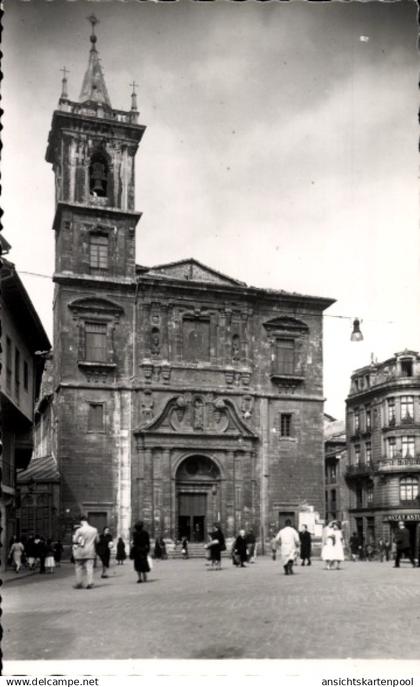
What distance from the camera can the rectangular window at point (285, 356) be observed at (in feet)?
159

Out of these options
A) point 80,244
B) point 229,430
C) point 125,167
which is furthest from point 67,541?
point 125,167

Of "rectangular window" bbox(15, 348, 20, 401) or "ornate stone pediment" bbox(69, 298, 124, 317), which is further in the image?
"ornate stone pediment" bbox(69, 298, 124, 317)

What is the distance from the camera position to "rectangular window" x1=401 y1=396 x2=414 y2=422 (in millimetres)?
62688

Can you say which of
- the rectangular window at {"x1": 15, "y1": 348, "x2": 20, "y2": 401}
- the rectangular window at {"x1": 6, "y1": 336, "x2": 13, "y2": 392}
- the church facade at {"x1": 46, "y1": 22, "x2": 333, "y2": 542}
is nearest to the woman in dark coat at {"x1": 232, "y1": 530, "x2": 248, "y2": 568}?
the rectangular window at {"x1": 15, "y1": 348, "x2": 20, "y2": 401}

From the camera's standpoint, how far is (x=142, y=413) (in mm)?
44688

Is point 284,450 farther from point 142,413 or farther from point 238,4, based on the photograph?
point 238,4

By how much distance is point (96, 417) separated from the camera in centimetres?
4406

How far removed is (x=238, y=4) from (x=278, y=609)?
382 inches

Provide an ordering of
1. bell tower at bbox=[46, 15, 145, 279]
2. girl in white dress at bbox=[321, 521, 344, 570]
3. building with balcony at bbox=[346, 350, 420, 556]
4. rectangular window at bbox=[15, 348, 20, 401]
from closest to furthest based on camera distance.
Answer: girl in white dress at bbox=[321, 521, 344, 570] < rectangular window at bbox=[15, 348, 20, 401] < bell tower at bbox=[46, 15, 145, 279] < building with balcony at bbox=[346, 350, 420, 556]

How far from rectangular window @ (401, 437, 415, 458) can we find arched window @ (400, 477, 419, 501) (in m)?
1.85

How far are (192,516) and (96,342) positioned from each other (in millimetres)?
10727

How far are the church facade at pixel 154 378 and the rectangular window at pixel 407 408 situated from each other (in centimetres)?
1625

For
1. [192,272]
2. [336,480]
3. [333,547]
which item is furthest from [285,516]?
[336,480]

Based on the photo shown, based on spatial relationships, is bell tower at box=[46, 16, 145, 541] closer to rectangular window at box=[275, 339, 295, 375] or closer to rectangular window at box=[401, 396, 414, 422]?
rectangular window at box=[275, 339, 295, 375]
